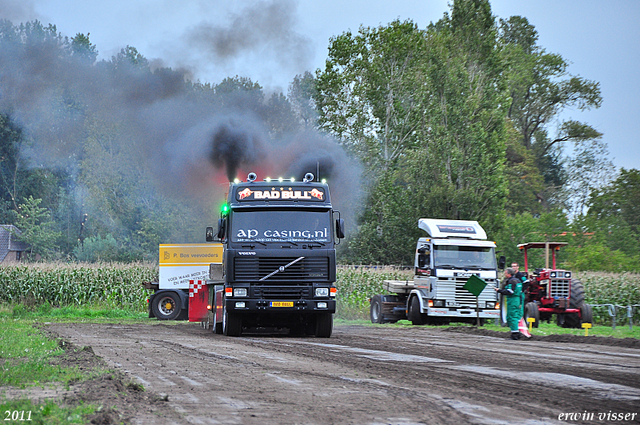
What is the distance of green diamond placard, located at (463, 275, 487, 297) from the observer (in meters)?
23.9

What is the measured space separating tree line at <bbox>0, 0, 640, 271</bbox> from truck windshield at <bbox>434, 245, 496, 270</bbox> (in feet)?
21.9

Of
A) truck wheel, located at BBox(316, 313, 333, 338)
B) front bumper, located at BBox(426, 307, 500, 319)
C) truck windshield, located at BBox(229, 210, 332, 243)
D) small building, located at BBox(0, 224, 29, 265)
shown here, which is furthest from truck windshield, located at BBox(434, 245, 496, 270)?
small building, located at BBox(0, 224, 29, 265)

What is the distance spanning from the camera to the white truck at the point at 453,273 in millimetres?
25297

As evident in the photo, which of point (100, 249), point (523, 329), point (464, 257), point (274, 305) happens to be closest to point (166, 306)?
point (464, 257)

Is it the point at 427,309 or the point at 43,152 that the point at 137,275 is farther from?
the point at 427,309

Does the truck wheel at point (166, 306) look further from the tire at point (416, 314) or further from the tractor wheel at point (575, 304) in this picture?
the tractor wheel at point (575, 304)

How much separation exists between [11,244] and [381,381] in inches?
2586

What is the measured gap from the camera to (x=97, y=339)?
17.3m

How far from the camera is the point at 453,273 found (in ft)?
83.0

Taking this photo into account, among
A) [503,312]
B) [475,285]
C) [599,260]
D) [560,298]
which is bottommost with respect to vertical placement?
[503,312]

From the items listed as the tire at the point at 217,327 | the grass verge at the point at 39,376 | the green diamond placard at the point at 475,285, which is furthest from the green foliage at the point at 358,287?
the grass verge at the point at 39,376

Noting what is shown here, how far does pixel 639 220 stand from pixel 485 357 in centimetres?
4975

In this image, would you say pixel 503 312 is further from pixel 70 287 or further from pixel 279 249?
pixel 70 287

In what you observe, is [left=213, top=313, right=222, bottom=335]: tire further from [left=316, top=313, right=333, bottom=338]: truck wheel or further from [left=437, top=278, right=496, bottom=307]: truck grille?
[left=437, top=278, right=496, bottom=307]: truck grille
